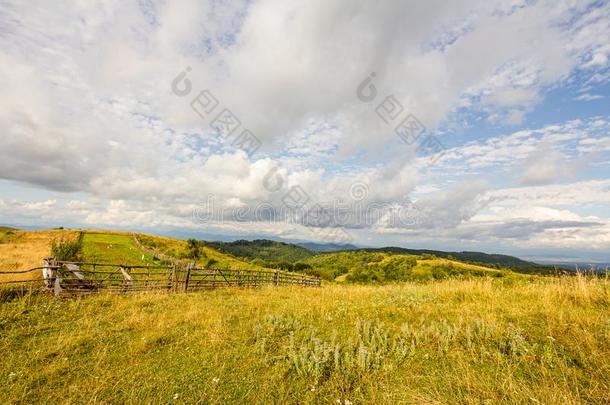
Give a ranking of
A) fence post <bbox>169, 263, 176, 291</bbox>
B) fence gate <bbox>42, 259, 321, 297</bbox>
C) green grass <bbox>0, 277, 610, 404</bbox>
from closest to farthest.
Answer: green grass <bbox>0, 277, 610, 404</bbox>, fence gate <bbox>42, 259, 321, 297</bbox>, fence post <bbox>169, 263, 176, 291</bbox>

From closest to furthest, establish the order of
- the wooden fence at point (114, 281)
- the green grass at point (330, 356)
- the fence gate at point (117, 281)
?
the green grass at point (330, 356), the wooden fence at point (114, 281), the fence gate at point (117, 281)

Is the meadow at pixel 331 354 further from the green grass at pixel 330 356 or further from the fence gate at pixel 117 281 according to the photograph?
the fence gate at pixel 117 281

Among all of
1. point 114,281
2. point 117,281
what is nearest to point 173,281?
point 117,281

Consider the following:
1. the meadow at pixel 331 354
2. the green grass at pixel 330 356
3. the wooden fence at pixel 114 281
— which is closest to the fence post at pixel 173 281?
the wooden fence at pixel 114 281

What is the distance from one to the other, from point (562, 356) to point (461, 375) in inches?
82.5

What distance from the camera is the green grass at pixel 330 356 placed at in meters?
4.68

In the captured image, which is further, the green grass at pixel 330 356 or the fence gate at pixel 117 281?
the fence gate at pixel 117 281

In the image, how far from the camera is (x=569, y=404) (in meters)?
3.65

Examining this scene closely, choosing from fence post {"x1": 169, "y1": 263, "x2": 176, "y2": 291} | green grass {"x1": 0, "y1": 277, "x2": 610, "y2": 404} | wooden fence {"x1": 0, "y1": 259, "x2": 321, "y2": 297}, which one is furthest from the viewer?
fence post {"x1": 169, "y1": 263, "x2": 176, "y2": 291}

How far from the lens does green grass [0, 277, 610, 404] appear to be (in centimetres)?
468

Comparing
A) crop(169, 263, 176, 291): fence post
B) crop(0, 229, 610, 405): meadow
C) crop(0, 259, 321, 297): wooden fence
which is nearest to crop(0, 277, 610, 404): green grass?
crop(0, 229, 610, 405): meadow

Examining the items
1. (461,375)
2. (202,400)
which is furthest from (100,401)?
(461,375)

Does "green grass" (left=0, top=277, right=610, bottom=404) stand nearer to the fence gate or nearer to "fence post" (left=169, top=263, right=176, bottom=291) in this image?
the fence gate

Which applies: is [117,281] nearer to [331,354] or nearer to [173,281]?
[173,281]
